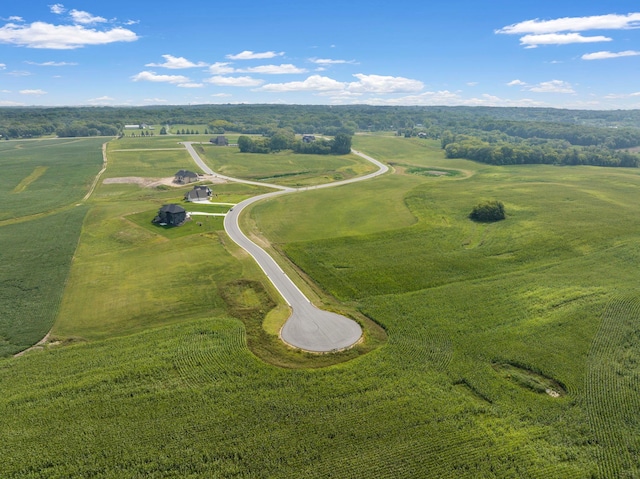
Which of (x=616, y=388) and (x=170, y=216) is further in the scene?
(x=170, y=216)

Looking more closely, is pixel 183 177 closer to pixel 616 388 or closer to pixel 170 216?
pixel 170 216

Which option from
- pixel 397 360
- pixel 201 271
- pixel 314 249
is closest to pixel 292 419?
pixel 397 360

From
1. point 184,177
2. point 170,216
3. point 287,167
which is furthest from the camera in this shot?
point 287,167

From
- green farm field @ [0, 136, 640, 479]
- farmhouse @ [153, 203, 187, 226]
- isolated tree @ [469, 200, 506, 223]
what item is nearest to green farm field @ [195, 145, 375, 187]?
farmhouse @ [153, 203, 187, 226]

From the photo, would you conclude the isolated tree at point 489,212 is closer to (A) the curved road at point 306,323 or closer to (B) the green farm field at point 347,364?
(B) the green farm field at point 347,364

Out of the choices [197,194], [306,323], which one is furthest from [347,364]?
[197,194]

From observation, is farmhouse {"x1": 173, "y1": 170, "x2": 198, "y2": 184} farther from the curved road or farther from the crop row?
the crop row

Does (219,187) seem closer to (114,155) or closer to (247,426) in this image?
(114,155)
